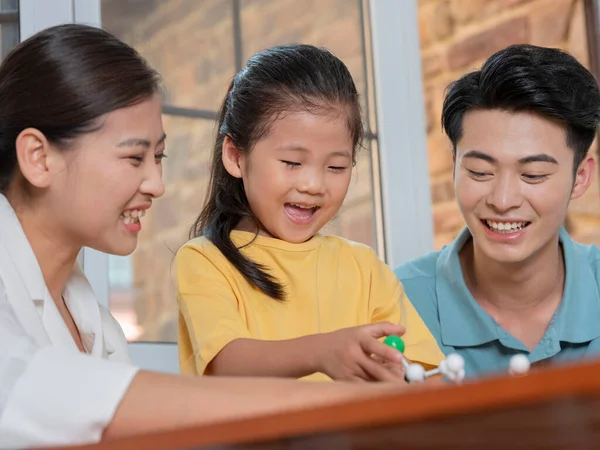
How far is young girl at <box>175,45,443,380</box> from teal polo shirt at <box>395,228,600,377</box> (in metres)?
0.27

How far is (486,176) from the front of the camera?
1747 mm

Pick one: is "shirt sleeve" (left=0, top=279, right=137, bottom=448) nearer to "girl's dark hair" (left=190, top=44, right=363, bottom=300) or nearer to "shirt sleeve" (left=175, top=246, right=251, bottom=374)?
"shirt sleeve" (left=175, top=246, right=251, bottom=374)

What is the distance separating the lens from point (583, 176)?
73.5 inches

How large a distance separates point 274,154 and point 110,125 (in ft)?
1.08

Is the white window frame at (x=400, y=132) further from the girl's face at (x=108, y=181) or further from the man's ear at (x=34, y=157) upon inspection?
the man's ear at (x=34, y=157)

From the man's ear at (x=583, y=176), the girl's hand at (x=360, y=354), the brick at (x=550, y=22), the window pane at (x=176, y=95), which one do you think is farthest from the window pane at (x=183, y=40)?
the brick at (x=550, y=22)

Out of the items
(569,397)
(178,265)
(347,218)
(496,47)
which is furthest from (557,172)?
(569,397)

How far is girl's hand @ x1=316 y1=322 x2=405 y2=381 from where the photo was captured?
1039 millimetres

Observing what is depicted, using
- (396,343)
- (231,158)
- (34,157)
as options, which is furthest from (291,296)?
(34,157)

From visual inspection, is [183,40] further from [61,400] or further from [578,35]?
[578,35]

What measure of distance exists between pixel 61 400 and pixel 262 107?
0.77 m

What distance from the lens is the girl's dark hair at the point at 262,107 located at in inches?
58.5

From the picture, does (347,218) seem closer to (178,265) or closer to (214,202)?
(214,202)

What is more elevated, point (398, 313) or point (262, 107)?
point (262, 107)
